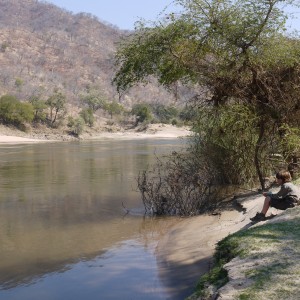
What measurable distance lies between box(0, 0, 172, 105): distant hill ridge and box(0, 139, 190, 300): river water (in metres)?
71.9

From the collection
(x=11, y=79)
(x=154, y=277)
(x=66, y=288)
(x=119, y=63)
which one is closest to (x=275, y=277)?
(x=154, y=277)

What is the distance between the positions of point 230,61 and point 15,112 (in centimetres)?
6082

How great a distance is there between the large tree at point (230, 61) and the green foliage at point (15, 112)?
5854 cm

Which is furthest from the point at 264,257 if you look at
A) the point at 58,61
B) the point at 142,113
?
the point at 58,61

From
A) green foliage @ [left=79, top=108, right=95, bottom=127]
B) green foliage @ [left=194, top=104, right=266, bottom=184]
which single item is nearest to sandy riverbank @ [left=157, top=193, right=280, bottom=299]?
green foliage @ [left=194, top=104, right=266, bottom=184]

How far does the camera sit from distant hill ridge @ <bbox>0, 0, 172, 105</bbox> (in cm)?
9912

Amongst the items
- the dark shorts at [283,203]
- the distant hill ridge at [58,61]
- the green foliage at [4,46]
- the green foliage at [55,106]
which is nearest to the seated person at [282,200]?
the dark shorts at [283,203]

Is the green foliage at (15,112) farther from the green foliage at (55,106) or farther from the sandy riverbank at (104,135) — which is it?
the green foliage at (55,106)

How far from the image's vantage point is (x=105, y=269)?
872 centimetres

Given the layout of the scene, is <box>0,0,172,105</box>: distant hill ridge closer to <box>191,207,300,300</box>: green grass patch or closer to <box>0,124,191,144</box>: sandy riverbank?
<box>0,124,191,144</box>: sandy riverbank

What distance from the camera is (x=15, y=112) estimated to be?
6912 cm

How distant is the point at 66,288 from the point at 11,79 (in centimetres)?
9272

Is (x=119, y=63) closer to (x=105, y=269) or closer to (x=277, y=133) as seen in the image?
(x=277, y=133)

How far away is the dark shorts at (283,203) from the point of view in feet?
29.9
